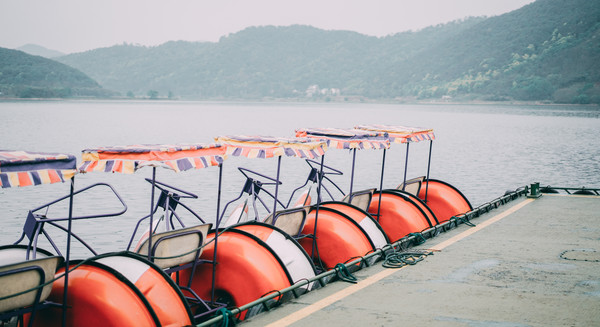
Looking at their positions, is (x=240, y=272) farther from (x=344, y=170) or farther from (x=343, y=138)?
(x=344, y=170)

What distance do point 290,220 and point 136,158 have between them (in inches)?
137

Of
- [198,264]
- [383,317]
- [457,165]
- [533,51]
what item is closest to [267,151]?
[198,264]

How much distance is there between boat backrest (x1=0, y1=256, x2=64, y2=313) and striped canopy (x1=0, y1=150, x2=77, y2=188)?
779mm

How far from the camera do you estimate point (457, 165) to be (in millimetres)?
41969

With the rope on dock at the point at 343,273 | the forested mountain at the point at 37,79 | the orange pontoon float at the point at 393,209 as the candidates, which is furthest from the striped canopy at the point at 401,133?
the forested mountain at the point at 37,79

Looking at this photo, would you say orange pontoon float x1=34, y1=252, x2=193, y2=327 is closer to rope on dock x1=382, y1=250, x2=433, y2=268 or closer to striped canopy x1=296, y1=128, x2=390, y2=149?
rope on dock x1=382, y1=250, x2=433, y2=268

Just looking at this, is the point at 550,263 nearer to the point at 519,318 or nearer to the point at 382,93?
the point at 519,318

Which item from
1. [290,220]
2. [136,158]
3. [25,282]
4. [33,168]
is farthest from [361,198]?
[33,168]

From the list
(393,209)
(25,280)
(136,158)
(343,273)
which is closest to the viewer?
(25,280)

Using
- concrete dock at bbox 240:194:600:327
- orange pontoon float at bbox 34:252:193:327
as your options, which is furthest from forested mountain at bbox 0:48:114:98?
orange pontoon float at bbox 34:252:193:327

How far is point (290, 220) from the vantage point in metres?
8.58

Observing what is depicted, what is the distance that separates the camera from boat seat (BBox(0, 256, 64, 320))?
15.2 feet

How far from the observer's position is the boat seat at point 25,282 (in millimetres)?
4645

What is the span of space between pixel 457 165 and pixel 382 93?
459 feet
